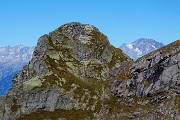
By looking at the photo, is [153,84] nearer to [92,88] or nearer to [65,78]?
[92,88]

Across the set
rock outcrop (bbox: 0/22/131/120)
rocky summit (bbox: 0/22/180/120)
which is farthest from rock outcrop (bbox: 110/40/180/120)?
rock outcrop (bbox: 0/22/131/120)

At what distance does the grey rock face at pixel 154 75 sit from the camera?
100 metres

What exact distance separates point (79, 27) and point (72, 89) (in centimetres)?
3634

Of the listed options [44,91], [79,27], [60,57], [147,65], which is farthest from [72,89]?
[79,27]

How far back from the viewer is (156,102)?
97.4 m

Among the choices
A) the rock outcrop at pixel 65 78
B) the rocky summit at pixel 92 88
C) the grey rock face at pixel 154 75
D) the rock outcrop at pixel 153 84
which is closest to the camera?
the rock outcrop at pixel 153 84

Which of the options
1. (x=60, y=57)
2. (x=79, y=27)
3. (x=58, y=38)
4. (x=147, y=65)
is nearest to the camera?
(x=147, y=65)

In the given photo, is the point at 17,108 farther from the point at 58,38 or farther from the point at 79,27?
the point at 79,27

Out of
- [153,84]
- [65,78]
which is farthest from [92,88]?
[153,84]

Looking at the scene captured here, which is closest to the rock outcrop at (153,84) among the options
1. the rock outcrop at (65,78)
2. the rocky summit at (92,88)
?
the rocky summit at (92,88)

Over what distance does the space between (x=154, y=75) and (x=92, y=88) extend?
1999cm

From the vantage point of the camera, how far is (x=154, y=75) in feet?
341

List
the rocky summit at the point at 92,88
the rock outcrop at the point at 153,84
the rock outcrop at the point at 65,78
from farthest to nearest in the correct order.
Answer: the rock outcrop at the point at 65,78 < the rocky summit at the point at 92,88 < the rock outcrop at the point at 153,84

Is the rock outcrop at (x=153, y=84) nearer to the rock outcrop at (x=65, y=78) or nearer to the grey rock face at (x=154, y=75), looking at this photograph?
the grey rock face at (x=154, y=75)
